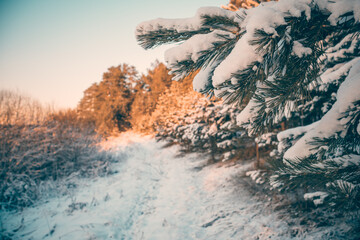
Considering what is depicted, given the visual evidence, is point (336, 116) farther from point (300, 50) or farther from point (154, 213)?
point (154, 213)

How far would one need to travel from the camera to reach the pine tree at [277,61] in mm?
650

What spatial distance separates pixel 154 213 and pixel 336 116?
4.24 m

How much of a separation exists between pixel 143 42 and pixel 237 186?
16.1ft

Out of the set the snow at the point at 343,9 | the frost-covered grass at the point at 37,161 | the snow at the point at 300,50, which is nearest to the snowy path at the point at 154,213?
the frost-covered grass at the point at 37,161

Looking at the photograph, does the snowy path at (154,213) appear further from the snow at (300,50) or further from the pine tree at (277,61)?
the snow at (300,50)

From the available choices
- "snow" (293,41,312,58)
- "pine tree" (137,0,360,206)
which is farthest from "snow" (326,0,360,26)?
"snow" (293,41,312,58)

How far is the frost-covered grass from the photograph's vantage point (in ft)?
15.0

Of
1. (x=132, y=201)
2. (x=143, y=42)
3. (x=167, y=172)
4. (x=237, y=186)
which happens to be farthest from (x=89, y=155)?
(x=143, y=42)

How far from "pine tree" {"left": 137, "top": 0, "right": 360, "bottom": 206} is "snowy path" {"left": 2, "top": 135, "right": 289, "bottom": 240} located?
2537 mm

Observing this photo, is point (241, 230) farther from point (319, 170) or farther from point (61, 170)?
point (61, 170)

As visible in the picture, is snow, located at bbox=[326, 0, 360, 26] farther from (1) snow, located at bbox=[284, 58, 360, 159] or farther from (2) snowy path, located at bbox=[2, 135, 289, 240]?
(2) snowy path, located at bbox=[2, 135, 289, 240]

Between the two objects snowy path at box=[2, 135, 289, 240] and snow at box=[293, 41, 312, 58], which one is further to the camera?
snowy path at box=[2, 135, 289, 240]

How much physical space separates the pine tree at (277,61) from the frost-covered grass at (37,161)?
6.05m

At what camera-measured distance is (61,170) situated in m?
6.42
